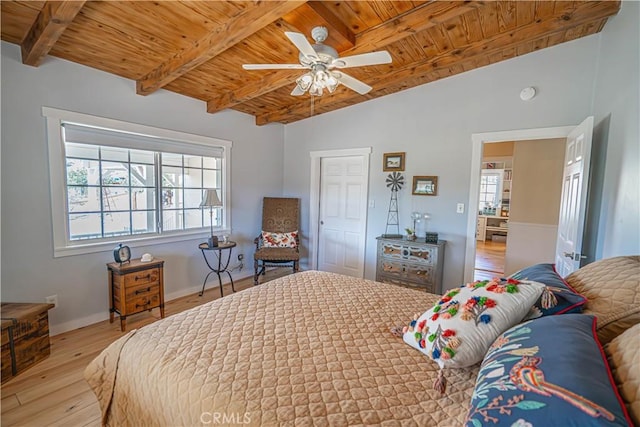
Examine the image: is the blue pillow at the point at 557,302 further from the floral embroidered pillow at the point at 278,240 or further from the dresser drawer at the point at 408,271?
the floral embroidered pillow at the point at 278,240

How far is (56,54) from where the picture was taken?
8.11ft

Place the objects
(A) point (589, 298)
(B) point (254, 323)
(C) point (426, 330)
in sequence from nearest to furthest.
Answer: (A) point (589, 298) < (C) point (426, 330) < (B) point (254, 323)

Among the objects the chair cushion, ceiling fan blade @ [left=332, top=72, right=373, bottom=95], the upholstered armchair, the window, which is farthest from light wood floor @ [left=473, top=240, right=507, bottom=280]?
ceiling fan blade @ [left=332, top=72, right=373, bottom=95]

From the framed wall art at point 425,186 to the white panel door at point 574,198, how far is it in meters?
1.25

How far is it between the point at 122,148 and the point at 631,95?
4267 millimetres

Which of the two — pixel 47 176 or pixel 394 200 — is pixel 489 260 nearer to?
pixel 394 200

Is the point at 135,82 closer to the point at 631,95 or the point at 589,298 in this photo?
the point at 589,298

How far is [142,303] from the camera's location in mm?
2818

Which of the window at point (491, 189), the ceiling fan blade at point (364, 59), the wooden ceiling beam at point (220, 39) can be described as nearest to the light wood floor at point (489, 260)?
the window at point (491, 189)

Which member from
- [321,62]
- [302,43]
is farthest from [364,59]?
[302,43]

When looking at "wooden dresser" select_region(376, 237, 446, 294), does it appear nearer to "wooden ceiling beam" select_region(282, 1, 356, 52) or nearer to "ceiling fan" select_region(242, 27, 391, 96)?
"ceiling fan" select_region(242, 27, 391, 96)

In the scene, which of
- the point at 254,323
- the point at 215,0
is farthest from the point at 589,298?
the point at 215,0

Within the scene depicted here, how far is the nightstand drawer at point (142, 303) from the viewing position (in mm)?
2732

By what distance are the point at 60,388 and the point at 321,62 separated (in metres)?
2.88
